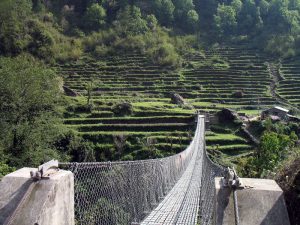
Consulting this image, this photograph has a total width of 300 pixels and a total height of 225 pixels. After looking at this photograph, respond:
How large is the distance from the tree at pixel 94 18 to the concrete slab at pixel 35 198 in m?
37.8

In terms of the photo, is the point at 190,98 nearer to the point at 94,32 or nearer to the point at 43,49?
the point at 43,49

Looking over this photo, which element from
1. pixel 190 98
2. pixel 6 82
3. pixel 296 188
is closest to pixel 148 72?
pixel 190 98

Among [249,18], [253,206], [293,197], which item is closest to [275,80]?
[249,18]

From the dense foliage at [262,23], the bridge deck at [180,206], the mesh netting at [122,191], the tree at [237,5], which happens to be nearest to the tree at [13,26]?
the dense foliage at [262,23]

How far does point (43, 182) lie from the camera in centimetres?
211

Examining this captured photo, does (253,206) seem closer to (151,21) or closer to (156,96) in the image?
(156,96)

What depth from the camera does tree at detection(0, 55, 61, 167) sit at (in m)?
12.7

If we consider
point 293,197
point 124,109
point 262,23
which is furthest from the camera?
point 262,23

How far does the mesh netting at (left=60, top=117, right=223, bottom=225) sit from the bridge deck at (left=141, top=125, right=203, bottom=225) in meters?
0.12

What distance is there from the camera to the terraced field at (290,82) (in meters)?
25.6

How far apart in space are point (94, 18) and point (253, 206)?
126 ft

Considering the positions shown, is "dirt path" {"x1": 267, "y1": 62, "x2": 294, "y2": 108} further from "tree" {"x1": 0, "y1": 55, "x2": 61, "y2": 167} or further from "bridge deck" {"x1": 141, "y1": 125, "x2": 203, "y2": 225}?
"bridge deck" {"x1": 141, "y1": 125, "x2": 203, "y2": 225}

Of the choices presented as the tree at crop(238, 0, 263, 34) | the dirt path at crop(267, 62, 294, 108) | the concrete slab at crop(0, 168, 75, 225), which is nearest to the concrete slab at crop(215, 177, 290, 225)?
the concrete slab at crop(0, 168, 75, 225)

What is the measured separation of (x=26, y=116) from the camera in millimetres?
14086
